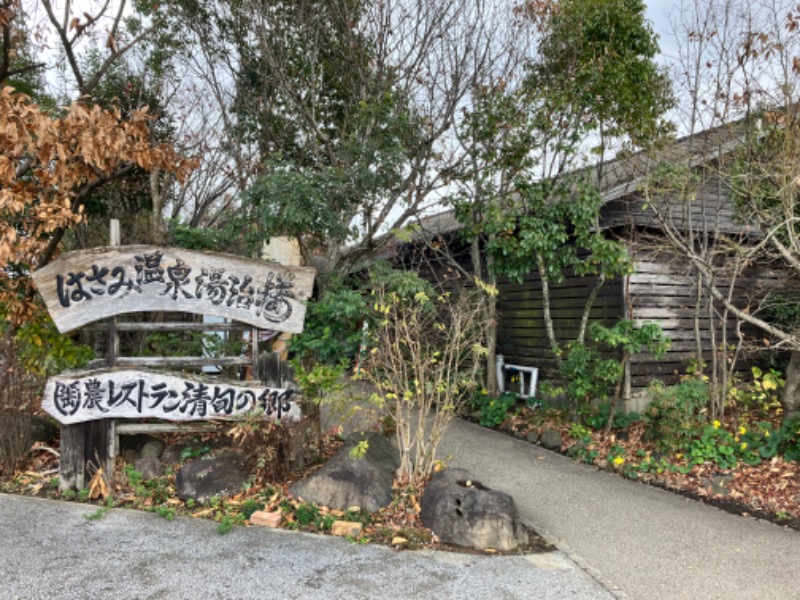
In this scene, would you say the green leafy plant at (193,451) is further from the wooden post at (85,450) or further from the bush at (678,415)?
the bush at (678,415)

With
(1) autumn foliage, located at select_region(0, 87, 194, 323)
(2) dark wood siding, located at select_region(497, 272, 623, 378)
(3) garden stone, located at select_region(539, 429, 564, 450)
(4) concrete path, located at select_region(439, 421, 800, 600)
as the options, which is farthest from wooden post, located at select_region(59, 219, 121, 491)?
(2) dark wood siding, located at select_region(497, 272, 623, 378)

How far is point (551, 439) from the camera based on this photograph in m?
7.74

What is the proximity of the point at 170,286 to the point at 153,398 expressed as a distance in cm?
115

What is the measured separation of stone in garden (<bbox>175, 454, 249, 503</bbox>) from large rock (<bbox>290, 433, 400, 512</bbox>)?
60 cm

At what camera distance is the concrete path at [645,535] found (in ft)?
13.1

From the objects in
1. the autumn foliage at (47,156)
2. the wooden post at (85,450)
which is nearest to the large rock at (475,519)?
the wooden post at (85,450)

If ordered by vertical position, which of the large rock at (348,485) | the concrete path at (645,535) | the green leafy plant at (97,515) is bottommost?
the concrete path at (645,535)

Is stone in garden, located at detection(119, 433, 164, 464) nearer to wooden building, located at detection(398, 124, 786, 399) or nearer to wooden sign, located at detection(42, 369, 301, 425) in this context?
wooden sign, located at detection(42, 369, 301, 425)

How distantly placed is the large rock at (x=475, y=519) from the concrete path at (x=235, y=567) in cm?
20

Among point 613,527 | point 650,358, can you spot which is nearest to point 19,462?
point 613,527

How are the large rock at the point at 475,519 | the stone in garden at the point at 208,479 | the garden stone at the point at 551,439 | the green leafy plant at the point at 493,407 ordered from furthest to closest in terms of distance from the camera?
the green leafy plant at the point at 493,407, the garden stone at the point at 551,439, the stone in garden at the point at 208,479, the large rock at the point at 475,519

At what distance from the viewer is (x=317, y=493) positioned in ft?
16.9

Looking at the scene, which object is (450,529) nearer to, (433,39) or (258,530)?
(258,530)

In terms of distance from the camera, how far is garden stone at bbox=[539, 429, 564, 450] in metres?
7.68
